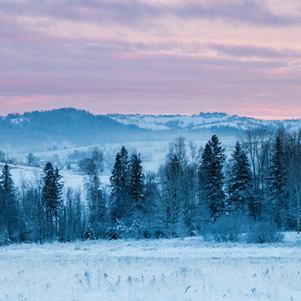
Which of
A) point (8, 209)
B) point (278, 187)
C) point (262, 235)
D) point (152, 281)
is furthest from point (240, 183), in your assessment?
point (152, 281)

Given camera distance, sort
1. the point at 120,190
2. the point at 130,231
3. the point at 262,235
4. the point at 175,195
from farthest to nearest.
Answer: the point at 175,195 < the point at 120,190 < the point at 130,231 < the point at 262,235

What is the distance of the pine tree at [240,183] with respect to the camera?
4169cm

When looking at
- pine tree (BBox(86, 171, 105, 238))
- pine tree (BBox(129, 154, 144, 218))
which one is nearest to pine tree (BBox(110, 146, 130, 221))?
pine tree (BBox(129, 154, 144, 218))

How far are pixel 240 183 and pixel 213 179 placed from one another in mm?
3122

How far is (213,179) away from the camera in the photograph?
4272cm

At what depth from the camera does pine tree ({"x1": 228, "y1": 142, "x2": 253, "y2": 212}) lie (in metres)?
41.7

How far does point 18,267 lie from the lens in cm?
1495

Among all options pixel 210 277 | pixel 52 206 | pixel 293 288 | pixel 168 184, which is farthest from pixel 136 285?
pixel 52 206

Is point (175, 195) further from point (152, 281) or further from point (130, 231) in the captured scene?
point (152, 281)

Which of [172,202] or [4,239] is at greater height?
[172,202]

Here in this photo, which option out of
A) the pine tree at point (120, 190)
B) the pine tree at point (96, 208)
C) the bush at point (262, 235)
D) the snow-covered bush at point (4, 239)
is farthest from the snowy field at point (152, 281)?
the pine tree at point (120, 190)

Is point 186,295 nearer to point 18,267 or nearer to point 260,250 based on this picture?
point 18,267

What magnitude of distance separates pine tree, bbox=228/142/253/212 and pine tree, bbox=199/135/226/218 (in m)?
1.16

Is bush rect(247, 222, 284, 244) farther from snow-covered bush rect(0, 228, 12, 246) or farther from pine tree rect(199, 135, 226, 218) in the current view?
snow-covered bush rect(0, 228, 12, 246)
